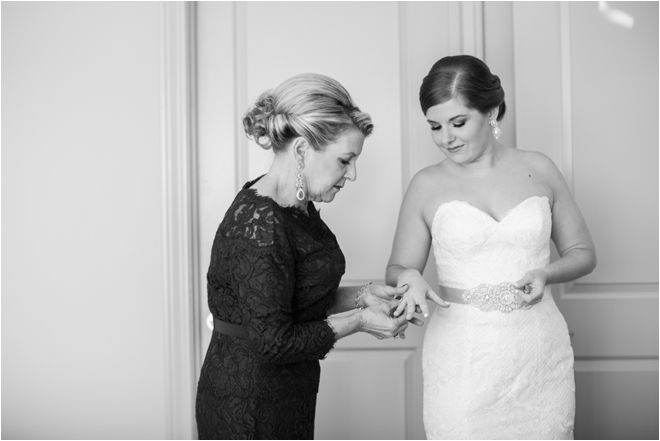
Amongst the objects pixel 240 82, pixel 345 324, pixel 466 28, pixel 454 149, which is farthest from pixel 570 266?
pixel 240 82

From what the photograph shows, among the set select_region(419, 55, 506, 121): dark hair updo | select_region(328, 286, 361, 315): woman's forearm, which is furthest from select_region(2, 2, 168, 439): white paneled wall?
select_region(419, 55, 506, 121): dark hair updo

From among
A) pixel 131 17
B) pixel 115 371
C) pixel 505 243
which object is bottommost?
pixel 115 371

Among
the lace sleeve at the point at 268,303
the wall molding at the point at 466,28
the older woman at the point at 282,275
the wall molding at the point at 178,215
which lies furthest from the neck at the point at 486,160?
the wall molding at the point at 178,215

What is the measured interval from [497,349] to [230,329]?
910mm

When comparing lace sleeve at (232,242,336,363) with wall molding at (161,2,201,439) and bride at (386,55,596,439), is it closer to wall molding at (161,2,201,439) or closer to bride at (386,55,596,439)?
bride at (386,55,596,439)

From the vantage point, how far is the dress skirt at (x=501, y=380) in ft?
6.48

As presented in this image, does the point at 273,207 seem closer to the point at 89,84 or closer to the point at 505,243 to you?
the point at 505,243

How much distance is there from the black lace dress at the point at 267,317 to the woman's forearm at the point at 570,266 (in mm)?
756

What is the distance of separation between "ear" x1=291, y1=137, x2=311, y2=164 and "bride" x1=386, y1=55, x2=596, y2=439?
1.88ft

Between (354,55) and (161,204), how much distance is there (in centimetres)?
112

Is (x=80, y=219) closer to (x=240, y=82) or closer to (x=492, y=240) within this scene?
(x=240, y=82)

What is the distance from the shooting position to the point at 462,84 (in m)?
2.00

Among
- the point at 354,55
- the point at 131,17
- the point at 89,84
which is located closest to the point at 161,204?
the point at 89,84

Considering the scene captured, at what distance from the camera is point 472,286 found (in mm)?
2043
